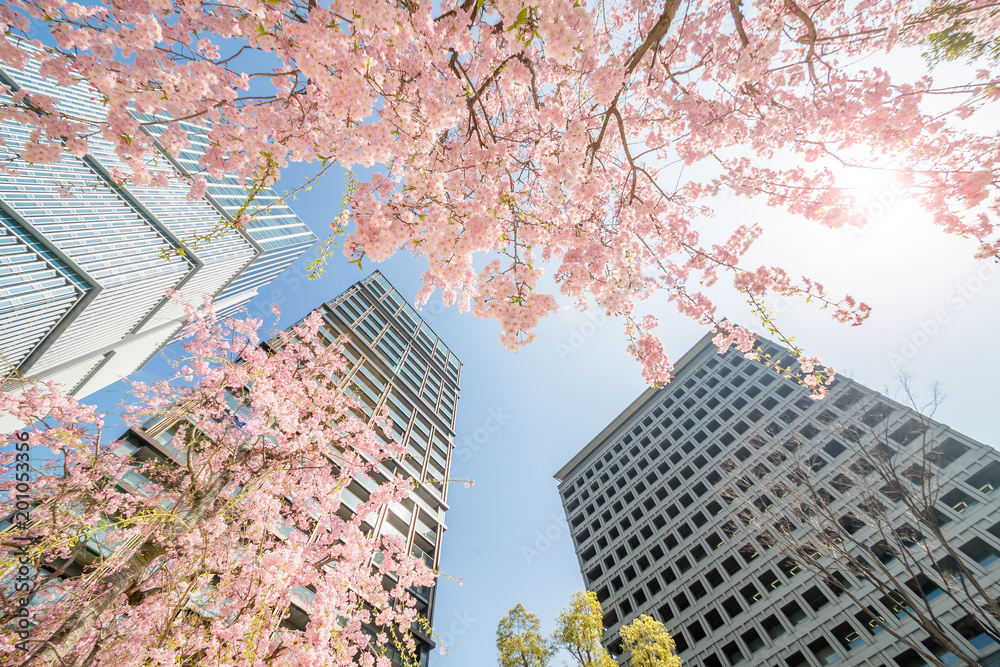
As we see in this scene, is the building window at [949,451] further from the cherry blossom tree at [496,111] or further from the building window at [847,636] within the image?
the cherry blossom tree at [496,111]

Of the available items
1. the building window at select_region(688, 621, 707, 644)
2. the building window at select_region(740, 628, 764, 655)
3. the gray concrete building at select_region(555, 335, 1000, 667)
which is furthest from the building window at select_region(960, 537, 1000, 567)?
the building window at select_region(688, 621, 707, 644)

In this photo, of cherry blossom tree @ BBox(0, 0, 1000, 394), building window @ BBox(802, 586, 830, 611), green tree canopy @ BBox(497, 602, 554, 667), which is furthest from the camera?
building window @ BBox(802, 586, 830, 611)

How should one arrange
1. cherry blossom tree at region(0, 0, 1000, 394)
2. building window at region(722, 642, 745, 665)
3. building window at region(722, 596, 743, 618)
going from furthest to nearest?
building window at region(722, 596, 743, 618)
building window at region(722, 642, 745, 665)
cherry blossom tree at region(0, 0, 1000, 394)

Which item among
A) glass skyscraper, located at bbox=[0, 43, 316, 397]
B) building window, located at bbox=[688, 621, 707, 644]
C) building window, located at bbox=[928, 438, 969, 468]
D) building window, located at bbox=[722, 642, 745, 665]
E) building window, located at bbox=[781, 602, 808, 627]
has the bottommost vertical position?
building window, located at bbox=[722, 642, 745, 665]

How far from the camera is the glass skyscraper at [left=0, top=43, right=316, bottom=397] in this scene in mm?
35125

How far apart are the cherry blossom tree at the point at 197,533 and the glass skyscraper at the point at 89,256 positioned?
786 inches

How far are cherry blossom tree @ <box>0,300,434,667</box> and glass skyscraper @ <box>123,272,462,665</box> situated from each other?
5.18 m

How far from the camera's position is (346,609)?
6.64 meters

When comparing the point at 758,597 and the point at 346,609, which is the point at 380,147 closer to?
the point at 346,609

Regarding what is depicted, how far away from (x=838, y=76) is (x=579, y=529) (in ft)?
121

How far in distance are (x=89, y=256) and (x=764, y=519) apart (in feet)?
208

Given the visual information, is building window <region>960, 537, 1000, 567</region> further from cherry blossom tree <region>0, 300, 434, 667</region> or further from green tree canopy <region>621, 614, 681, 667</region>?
cherry blossom tree <region>0, 300, 434, 667</region>

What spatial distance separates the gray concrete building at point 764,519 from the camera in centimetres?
1579

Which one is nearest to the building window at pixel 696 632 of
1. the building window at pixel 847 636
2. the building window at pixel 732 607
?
the building window at pixel 732 607
